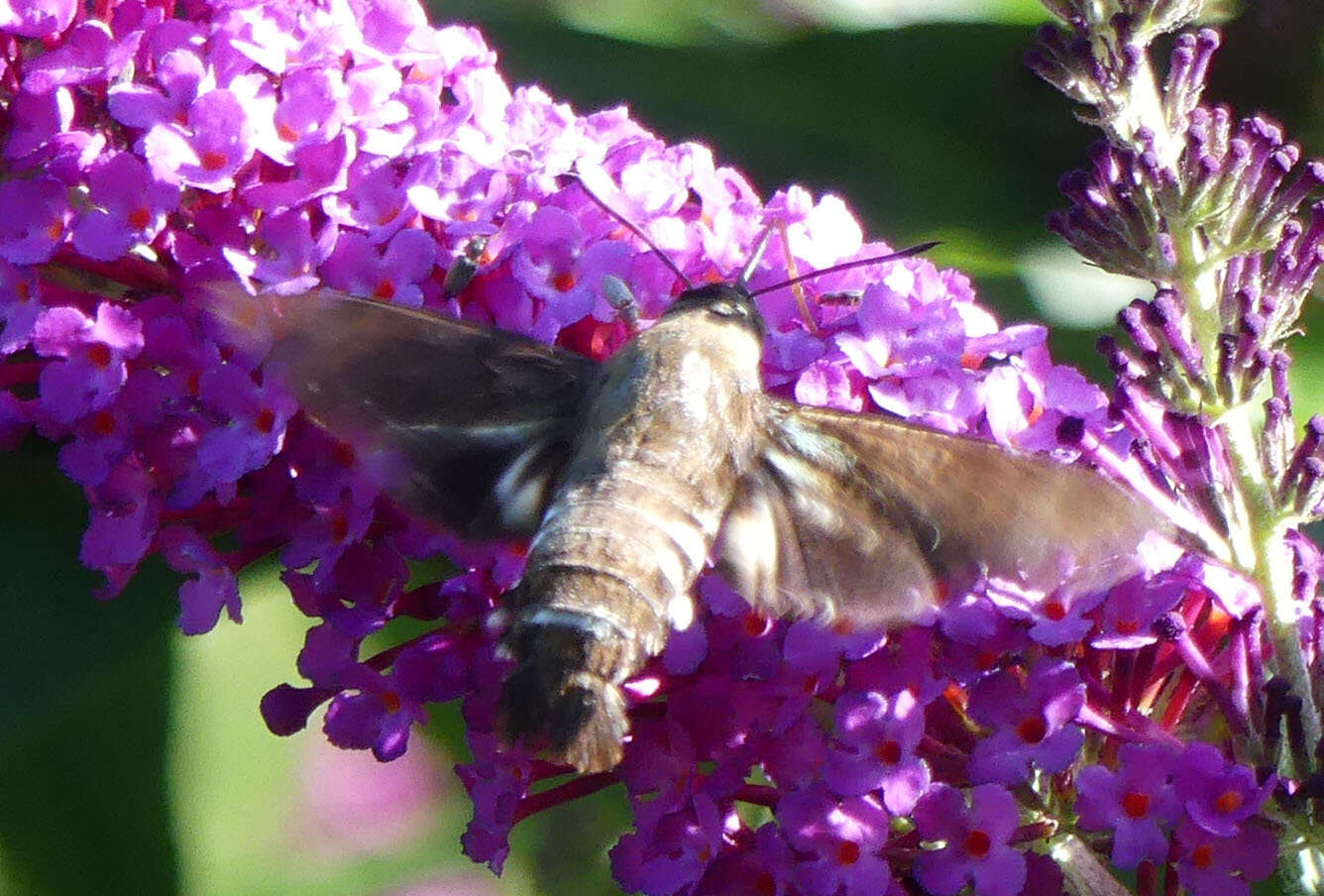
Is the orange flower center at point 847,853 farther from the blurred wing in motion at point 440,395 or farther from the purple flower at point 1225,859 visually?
the blurred wing in motion at point 440,395

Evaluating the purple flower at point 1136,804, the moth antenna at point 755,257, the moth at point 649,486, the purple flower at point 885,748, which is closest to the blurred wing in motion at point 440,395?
the moth at point 649,486

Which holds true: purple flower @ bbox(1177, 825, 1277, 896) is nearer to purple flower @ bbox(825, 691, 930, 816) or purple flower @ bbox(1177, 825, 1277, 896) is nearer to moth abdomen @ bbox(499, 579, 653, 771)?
purple flower @ bbox(825, 691, 930, 816)

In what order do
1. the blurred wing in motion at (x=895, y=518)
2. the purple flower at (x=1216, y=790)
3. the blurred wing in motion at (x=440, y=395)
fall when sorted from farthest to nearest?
the blurred wing in motion at (x=440, y=395)
the purple flower at (x=1216, y=790)
the blurred wing in motion at (x=895, y=518)

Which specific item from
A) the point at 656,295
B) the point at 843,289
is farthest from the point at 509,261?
the point at 843,289

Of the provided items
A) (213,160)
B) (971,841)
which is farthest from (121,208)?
(971,841)

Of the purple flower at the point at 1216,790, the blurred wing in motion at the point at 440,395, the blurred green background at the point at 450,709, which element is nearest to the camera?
the purple flower at the point at 1216,790

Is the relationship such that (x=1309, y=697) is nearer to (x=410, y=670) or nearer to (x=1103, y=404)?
(x=1103, y=404)

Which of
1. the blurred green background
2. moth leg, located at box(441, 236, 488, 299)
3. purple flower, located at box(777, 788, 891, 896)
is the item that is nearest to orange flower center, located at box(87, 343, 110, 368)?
moth leg, located at box(441, 236, 488, 299)

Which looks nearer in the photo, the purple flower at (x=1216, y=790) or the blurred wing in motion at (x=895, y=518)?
the blurred wing in motion at (x=895, y=518)

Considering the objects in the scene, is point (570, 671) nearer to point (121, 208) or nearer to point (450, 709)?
point (121, 208)
